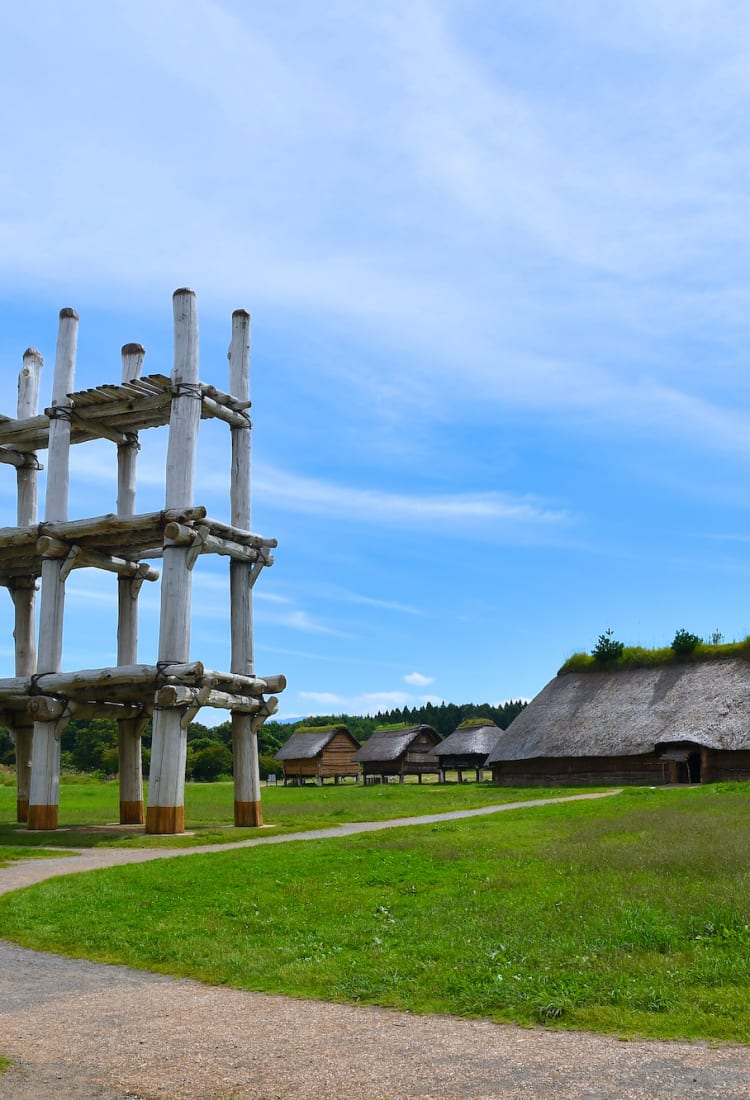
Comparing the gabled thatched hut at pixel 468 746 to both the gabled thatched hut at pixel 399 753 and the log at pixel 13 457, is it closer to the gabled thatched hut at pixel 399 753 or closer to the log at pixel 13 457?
the gabled thatched hut at pixel 399 753

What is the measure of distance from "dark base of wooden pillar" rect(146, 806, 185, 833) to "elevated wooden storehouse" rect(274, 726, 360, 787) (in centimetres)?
5195

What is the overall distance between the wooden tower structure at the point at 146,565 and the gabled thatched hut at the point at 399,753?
43101 mm

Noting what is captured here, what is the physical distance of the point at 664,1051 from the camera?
7.93m

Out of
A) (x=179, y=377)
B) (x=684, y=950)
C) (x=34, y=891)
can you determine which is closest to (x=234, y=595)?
(x=179, y=377)

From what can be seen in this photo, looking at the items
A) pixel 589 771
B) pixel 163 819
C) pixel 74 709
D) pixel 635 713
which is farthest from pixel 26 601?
pixel 635 713

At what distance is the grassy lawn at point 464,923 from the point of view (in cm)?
970

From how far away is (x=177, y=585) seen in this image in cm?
2941

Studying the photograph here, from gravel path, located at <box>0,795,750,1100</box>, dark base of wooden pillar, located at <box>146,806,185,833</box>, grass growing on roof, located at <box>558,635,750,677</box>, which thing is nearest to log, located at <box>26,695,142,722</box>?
dark base of wooden pillar, located at <box>146,806,185,833</box>

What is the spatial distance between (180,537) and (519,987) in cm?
2081

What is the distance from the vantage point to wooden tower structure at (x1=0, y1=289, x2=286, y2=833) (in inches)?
1142

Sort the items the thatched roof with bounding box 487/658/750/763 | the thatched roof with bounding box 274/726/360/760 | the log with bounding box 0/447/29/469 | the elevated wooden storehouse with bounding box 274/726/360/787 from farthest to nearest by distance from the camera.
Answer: the elevated wooden storehouse with bounding box 274/726/360/787 → the thatched roof with bounding box 274/726/360/760 → the thatched roof with bounding box 487/658/750/763 → the log with bounding box 0/447/29/469

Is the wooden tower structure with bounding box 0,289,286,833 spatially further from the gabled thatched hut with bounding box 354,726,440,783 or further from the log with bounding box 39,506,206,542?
the gabled thatched hut with bounding box 354,726,440,783

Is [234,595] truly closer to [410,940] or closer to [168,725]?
[168,725]

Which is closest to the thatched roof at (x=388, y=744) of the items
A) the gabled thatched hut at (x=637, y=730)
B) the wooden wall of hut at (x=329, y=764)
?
the wooden wall of hut at (x=329, y=764)
